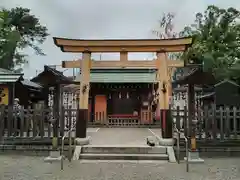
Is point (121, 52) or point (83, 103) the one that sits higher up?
point (121, 52)

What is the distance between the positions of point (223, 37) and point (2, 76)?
14385 millimetres

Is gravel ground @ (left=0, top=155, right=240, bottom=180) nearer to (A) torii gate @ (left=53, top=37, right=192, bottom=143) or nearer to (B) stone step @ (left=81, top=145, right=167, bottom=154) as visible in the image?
(B) stone step @ (left=81, top=145, right=167, bottom=154)

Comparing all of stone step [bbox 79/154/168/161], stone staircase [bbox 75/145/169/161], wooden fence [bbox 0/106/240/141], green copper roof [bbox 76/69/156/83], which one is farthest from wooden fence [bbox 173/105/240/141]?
green copper roof [bbox 76/69/156/83]

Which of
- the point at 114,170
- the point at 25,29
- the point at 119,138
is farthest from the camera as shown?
the point at 25,29

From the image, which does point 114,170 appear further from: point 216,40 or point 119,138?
point 216,40

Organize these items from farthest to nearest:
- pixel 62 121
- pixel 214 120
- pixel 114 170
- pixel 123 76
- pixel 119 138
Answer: pixel 123 76 → pixel 119 138 → pixel 62 121 → pixel 214 120 → pixel 114 170

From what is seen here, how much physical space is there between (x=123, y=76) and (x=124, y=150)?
13.9 metres

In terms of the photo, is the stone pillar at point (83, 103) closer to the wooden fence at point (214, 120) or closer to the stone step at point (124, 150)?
the stone step at point (124, 150)

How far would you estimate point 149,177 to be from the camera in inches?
317

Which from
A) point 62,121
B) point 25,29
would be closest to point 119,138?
point 62,121

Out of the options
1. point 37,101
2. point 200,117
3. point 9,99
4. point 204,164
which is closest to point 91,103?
point 37,101

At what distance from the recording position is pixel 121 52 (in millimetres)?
13062

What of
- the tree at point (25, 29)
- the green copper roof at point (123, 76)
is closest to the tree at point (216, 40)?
the green copper roof at point (123, 76)

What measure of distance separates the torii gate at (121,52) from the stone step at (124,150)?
1426 millimetres
